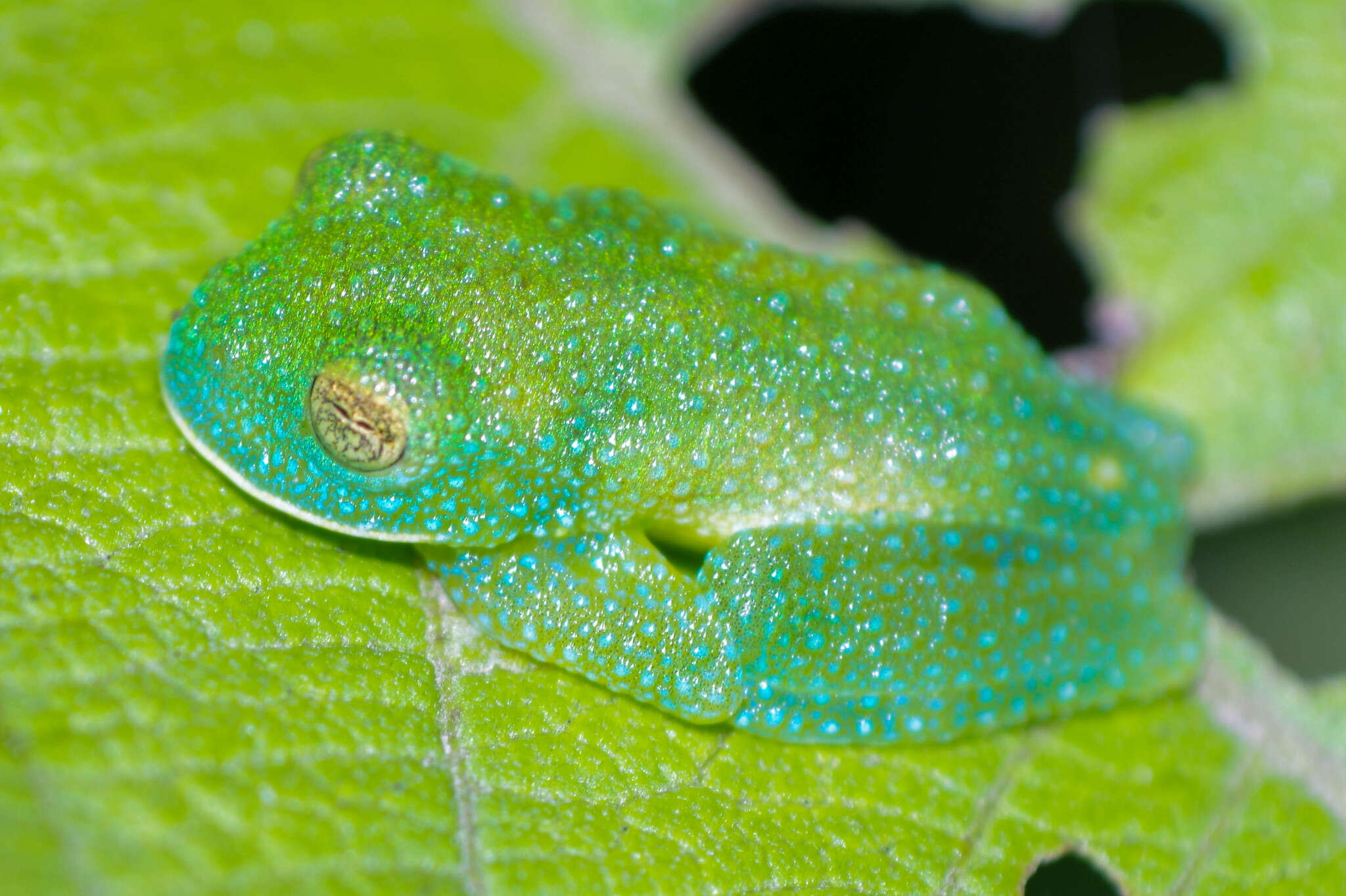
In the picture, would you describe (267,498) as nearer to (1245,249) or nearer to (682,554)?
(682,554)

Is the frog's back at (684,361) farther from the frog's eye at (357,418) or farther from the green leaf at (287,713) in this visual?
the green leaf at (287,713)

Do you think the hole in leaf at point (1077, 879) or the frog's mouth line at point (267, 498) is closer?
the frog's mouth line at point (267, 498)

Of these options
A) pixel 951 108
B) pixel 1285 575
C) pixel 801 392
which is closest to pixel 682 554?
pixel 801 392

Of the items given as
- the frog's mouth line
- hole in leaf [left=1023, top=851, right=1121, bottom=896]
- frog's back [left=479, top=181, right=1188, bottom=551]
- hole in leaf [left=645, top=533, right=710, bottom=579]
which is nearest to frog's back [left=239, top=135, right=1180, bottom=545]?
frog's back [left=479, top=181, right=1188, bottom=551]

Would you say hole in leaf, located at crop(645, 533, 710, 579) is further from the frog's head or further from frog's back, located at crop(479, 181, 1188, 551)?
the frog's head

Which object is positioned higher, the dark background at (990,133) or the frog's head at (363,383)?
the frog's head at (363,383)

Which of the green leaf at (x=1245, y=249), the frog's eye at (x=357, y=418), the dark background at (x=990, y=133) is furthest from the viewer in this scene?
the dark background at (x=990, y=133)

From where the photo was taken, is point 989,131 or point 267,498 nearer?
point 267,498

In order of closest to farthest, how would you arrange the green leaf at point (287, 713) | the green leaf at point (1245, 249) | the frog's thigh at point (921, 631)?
the green leaf at point (287, 713), the frog's thigh at point (921, 631), the green leaf at point (1245, 249)

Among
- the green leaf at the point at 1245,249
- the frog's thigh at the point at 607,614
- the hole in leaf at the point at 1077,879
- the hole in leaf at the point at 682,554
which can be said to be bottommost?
the hole in leaf at the point at 1077,879

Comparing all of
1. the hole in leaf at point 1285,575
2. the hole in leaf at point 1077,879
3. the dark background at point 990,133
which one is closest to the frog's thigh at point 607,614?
the hole in leaf at point 1077,879
